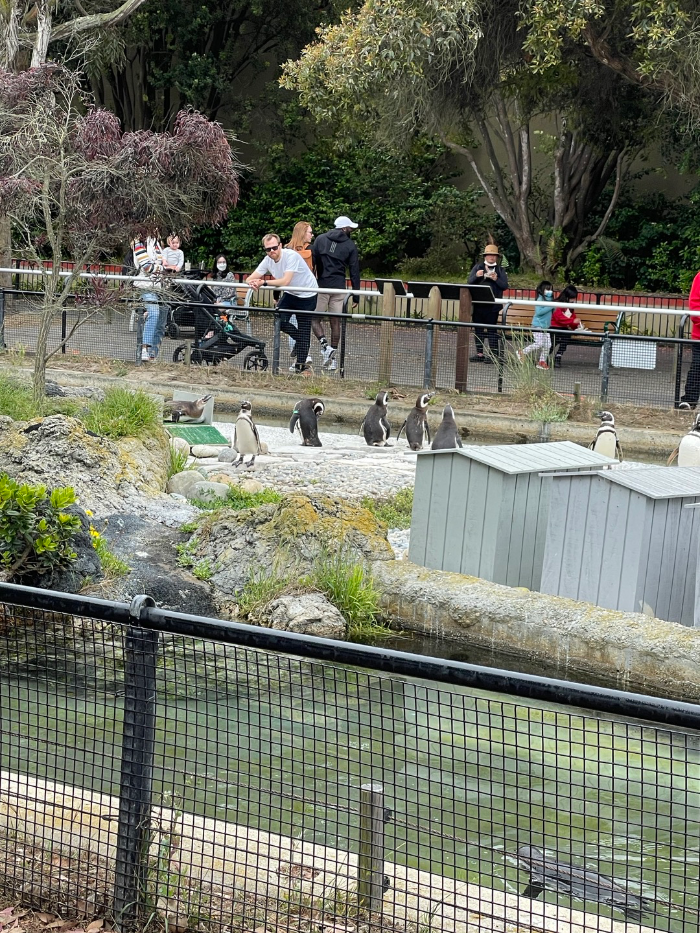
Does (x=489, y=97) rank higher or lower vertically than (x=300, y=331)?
higher

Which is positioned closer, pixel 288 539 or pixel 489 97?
pixel 288 539

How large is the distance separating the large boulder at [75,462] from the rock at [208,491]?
372 millimetres

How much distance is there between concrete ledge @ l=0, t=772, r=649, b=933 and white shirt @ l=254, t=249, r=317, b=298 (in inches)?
552

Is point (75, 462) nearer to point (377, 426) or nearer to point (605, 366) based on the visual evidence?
point (377, 426)

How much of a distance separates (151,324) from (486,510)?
8.95 m

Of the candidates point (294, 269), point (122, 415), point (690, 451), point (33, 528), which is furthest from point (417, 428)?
point (33, 528)

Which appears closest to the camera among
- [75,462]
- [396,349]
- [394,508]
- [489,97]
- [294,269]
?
[75,462]

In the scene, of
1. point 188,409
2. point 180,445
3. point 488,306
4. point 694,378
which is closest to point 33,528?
point 180,445

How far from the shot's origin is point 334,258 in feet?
60.4

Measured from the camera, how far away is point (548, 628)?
820 cm

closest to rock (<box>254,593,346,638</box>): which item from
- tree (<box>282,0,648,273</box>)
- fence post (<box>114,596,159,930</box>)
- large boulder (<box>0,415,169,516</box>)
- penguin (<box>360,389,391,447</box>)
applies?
large boulder (<box>0,415,169,516</box>)

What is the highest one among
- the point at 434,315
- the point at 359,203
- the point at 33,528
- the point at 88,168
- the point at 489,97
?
the point at 489,97

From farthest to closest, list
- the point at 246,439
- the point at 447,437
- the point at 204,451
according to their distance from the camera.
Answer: the point at 204,451
the point at 447,437
the point at 246,439

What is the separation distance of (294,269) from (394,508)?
271 inches
